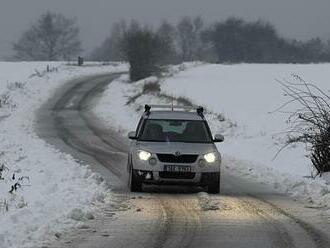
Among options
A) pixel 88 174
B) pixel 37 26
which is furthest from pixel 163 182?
pixel 37 26

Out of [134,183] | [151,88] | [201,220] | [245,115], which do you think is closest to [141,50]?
[151,88]

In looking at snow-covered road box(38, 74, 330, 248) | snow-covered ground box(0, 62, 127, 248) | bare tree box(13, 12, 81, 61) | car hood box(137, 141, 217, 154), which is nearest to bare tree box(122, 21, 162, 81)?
snow-covered ground box(0, 62, 127, 248)

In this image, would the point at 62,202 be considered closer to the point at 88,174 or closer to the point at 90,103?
the point at 88,174

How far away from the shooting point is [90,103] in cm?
4312

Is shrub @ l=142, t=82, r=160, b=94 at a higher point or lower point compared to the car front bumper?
higher

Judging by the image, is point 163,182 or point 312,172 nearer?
point 163,182

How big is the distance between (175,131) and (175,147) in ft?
3.33

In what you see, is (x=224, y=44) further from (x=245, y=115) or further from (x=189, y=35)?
(x=245, y=115)

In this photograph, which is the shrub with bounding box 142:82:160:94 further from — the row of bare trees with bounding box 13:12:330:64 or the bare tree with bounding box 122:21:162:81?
the row of bare trees with bounding box 13:12:330:64

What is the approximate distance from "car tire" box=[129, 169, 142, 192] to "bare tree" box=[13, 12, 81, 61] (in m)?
133

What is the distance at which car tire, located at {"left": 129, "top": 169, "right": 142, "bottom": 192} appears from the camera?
13913 mm

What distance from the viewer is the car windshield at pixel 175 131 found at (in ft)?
48.1

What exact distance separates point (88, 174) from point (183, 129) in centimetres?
252

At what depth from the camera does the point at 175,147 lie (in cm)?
1388
